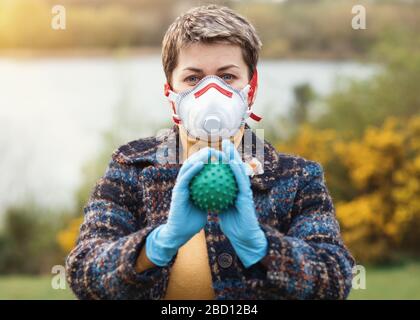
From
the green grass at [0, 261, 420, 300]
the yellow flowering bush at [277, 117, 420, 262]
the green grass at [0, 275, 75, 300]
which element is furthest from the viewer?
the yellow flowering bush at [277, 117, 420, 262]

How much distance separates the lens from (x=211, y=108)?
238cm

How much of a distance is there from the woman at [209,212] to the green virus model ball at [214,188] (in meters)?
0.02

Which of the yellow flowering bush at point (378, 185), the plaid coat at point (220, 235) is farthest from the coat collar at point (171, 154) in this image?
the yellow flowering bush at point (378, 185)

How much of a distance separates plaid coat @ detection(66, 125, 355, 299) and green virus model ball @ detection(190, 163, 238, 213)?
0.19 m

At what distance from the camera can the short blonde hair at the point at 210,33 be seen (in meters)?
2.39

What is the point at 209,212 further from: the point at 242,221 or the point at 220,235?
the point at 242,221

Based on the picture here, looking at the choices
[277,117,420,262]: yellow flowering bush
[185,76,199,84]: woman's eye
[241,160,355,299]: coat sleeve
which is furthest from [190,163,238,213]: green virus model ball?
[277,117,420,262]: yellow flowering bush

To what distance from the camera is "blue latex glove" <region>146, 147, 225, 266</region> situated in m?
2.11

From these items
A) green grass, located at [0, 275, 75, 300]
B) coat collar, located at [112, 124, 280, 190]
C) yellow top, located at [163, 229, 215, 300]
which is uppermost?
coat collar, located at [112, 124, 280, 190]

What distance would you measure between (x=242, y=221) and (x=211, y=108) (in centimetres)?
40

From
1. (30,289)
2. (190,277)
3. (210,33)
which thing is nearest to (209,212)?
(190,277)

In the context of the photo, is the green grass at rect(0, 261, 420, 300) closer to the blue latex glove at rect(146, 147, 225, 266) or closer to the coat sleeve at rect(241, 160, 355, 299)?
the coat sleeve at rect(241, 160, 355, 299)

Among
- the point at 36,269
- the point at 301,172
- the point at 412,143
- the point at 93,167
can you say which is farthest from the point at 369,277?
the point at 301,172

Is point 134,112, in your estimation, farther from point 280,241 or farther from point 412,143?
point 280,241
